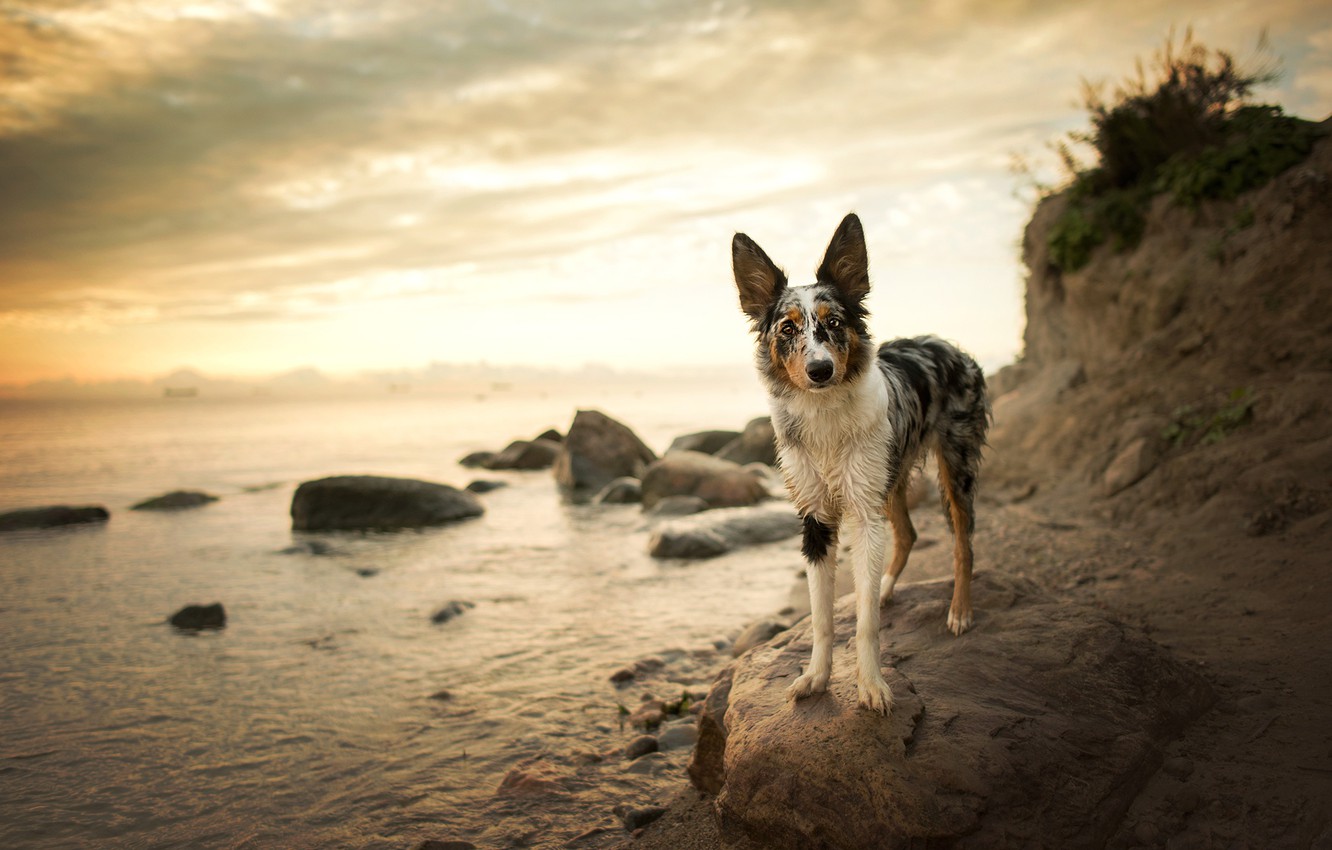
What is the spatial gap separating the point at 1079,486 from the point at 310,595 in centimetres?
1184

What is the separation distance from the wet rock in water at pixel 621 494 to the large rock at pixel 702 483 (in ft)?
4.94

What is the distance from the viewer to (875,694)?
448 cm

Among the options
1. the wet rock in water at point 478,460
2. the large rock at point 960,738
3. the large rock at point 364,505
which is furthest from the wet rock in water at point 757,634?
the wet rock in water at point 478,460

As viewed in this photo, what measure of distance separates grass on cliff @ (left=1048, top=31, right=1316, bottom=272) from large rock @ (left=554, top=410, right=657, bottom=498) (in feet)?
42.6

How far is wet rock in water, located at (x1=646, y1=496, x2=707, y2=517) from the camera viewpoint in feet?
55.2

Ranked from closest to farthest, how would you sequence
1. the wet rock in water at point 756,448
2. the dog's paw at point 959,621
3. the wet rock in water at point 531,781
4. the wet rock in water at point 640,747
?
the dog's paw at point 959,621 < the wet rock in water at point 531,781 < the wet rock in water at point 640,747 < the wet rock in water at point 756,448

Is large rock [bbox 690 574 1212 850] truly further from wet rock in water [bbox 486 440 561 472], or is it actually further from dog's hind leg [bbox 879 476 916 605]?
wet rock in water [bbox 486 440 561 472]

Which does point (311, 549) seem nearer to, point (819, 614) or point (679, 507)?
point (679, 507)

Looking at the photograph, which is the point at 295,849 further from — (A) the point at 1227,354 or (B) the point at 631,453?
(B) the point at 631,453

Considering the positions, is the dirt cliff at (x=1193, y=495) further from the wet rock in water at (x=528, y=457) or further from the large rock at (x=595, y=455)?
the wet rock in water at (x=528, y=457)

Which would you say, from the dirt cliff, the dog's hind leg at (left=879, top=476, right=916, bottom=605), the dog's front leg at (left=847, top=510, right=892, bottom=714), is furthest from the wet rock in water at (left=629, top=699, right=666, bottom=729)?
the dog's front leg at (left=847, top=510, right=892, bottom=714)

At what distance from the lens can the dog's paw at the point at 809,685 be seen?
4809 millimetres

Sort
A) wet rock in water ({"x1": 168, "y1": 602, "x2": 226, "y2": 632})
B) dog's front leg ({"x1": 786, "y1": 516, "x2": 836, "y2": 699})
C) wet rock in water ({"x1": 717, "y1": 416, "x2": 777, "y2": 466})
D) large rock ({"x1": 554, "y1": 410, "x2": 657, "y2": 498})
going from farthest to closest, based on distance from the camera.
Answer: wet rock in water ({"x1": 717, "y1": 416, "x2": 777, "y2": 466}) < large rock ({"x1": 554, "y1": 410, "x2": 657, "y2": 498}) < wet rock in water ({"x1": 168, "y1": 602, "x2": 226, "y2": 632}) < dog's front leg ({"x1": 786, "y1": 516, "x2": 836, "y2": 699})

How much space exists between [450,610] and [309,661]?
203 centimetres
